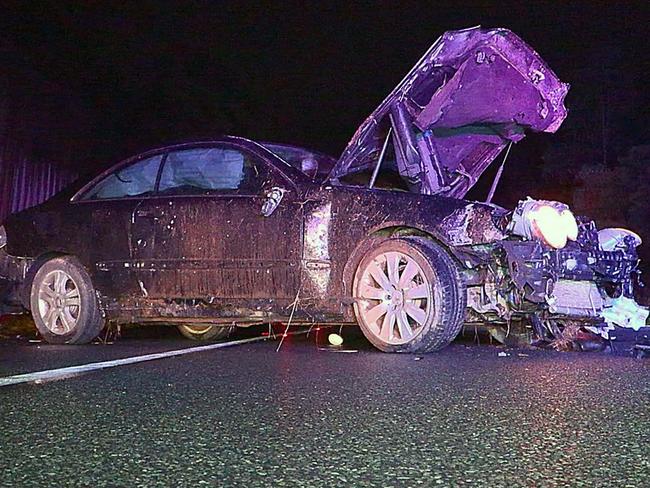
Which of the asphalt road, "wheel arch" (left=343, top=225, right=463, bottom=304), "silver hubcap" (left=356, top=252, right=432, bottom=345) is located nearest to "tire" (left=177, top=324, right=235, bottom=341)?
"wheel arch" (left=343, top=225, right=463, bottom=304)

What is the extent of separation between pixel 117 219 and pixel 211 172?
84 centimetres

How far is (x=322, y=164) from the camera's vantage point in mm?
6180

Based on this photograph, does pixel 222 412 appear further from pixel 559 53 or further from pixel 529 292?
pixel 559 53

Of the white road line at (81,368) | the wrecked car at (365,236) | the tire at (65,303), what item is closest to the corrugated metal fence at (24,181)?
the wrecked car at (365,236)

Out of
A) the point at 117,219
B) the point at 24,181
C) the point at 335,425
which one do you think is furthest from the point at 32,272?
the point at 24,181

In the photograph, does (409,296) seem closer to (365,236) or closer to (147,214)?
(365,236)

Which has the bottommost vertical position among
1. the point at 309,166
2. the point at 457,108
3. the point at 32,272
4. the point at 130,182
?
the point at 32,272

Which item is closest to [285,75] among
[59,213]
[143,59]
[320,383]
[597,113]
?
[143,59]

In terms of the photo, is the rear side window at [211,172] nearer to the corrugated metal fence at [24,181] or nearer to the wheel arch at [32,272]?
the wheel arch at [32,272]

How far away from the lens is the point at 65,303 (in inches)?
247

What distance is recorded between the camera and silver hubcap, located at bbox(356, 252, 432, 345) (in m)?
4.93

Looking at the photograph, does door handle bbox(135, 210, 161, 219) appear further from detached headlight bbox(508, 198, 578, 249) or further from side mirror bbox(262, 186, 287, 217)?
detached headlight bbox(508, 198, 578, 249)

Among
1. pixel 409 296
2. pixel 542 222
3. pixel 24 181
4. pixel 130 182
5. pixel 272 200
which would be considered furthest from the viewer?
pixel 24 181

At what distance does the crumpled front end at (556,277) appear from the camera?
4.82 metres
